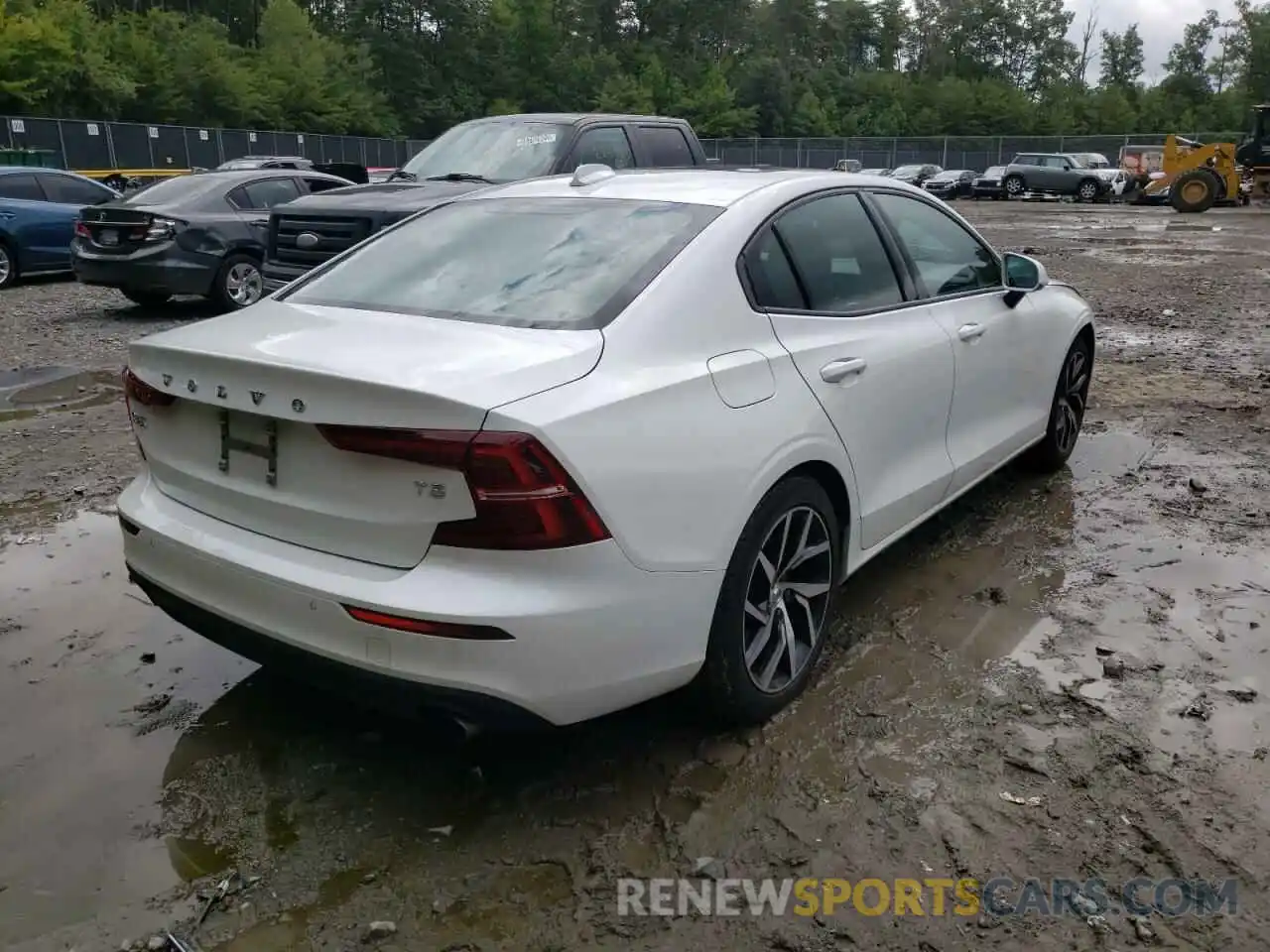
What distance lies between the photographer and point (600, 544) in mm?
2494

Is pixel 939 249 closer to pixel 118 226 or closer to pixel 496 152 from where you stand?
pixel 496 152

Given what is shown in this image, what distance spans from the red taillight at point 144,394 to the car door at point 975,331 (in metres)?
2.52

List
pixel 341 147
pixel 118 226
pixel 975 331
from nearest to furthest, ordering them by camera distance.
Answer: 1. pixel 975 331
2. pixel 118 226
3. pixel 341 147

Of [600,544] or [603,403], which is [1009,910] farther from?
[603,403]

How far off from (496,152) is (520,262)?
617cm

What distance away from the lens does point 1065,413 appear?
5531 mm

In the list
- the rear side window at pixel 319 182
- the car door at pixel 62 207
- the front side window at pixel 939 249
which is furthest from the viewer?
the car door at pixel 62 207

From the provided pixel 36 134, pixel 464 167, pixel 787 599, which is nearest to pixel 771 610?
pixel 787 599

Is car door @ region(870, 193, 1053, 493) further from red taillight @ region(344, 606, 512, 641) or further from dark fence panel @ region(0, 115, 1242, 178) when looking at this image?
dark fence panel @ region(0, 115, 1242, 178)

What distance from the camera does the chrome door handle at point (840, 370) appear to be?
3.28 metres

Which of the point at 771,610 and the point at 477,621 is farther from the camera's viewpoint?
the point at 771,610

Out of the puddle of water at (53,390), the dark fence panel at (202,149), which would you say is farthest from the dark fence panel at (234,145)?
the puddle of water at (53,390)

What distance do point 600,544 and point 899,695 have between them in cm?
141

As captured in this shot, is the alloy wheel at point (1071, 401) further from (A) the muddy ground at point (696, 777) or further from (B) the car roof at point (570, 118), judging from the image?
(B) the car roof at point (570, 118)
